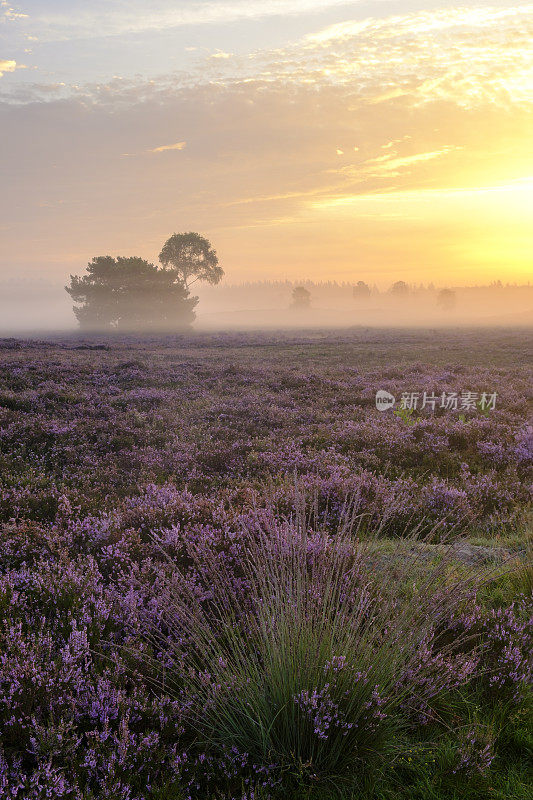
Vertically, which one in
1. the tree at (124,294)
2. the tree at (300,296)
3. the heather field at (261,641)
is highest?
the tree at (300,296)

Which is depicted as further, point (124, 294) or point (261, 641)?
point (124, 294)

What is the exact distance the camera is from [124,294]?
8069 cm

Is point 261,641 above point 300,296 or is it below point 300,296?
below

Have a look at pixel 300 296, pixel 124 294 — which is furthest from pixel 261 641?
pixel 300 296

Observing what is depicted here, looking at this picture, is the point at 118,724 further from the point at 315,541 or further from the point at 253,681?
the point at 315,541

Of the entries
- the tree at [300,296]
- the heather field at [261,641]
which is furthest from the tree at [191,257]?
the tree at [300,296]

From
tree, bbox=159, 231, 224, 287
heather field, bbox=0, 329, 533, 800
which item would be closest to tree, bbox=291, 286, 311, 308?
tree, bbox=159, 231, 224, 287

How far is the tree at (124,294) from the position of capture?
79.6 m

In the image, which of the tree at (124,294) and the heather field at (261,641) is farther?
the tree at (124,294)

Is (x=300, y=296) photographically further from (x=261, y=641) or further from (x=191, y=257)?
(x=261, y=641)

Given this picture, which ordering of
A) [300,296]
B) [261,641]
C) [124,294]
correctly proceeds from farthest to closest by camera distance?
1. [300,296]
2. [124,294]
3. [261,641]

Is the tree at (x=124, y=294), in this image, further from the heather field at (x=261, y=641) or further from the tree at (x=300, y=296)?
the tree at (x=300, y=296)

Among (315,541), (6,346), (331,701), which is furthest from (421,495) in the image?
(6,346)

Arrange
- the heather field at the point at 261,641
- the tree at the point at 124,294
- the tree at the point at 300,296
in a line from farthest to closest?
1. the tree at the point at 300,296
2. the tree at the point at 124,294
3. the heather field at the point at 261,641
